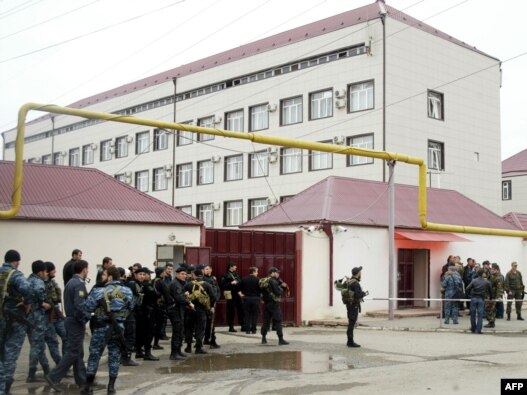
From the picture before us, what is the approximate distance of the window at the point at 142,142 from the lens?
55562 millimetres

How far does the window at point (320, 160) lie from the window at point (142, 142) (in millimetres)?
16915

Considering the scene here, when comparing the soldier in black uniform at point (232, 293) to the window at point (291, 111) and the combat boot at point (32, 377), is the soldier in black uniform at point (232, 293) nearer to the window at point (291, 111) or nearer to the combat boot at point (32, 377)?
the combat boot at point (32, 377)

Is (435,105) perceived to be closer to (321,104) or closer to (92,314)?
(321,104)

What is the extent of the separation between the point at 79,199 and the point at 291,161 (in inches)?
1017

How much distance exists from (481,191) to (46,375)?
37.5m

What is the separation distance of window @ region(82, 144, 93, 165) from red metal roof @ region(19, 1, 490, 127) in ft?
13.6

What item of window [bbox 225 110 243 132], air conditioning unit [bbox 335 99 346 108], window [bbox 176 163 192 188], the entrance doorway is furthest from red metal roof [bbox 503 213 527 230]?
window [bbox 176 163 192 188]

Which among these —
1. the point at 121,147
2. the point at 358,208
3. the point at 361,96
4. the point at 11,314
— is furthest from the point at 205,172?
the point at 11,314

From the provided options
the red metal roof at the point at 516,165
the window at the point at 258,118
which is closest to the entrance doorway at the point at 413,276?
the window at the point at 258,118

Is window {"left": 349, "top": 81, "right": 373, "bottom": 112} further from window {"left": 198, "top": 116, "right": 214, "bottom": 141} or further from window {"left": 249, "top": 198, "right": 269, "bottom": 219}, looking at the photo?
window {"left": 198, "top": 116, "right": 214, "bottom": 141}

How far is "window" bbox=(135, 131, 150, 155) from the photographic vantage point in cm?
5556

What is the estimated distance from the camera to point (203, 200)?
51031 millimetres

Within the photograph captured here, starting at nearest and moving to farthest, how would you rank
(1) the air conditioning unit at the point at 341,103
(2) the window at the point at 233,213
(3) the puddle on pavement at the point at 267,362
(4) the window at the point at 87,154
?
(3) the puddle on pavement at the point at 267,362 → (1) the air conditioning unit at the point at 341,103 → (2) the window at the point at 233,213 → (4) the window at the point at 87,154

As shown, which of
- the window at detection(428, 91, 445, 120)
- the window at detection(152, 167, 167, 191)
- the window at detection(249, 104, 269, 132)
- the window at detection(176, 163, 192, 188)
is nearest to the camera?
the window at detection(428, 91, 445, 120)
